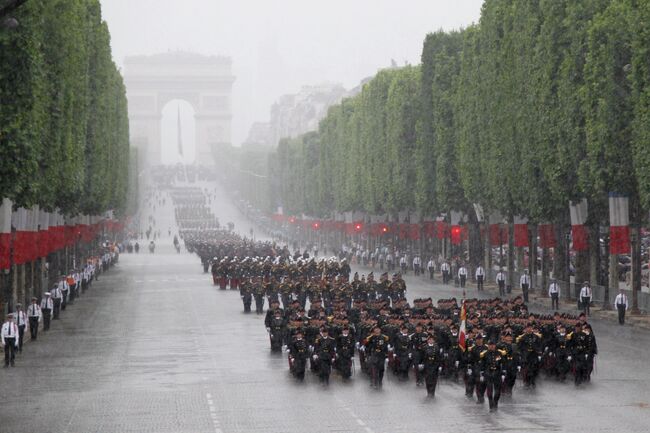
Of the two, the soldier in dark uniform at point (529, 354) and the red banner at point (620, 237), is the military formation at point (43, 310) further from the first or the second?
the red banner at point (620, 237)

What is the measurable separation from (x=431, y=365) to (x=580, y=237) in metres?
32.0

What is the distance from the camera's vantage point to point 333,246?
15862 cm

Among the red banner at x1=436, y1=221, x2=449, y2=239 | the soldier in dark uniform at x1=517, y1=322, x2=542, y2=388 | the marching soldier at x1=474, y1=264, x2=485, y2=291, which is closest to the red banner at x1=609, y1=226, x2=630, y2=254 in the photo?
the marching soldier at x1=474, y1=264, x2=485, y2=291

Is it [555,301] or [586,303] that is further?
[555,301]

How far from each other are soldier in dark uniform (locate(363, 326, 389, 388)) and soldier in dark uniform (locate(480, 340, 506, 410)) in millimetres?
4225

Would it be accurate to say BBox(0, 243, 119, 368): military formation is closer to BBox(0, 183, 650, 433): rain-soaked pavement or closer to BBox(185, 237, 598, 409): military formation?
BBox(0, 183, 650, 433): rain-soaked pavement

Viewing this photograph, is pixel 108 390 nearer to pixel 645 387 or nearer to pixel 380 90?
pixel 645 387

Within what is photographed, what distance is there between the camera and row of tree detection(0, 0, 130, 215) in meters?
41.8

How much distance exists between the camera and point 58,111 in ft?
193

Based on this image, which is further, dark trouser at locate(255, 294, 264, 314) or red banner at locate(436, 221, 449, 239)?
red banner at locate(436, 221, 449, 239)

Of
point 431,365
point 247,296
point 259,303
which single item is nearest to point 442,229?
point 247,296

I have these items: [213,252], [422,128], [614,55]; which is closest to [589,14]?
[614,55]

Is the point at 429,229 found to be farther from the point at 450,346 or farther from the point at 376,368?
the point at 376,368

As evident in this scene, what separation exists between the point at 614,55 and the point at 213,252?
56.3 meters
